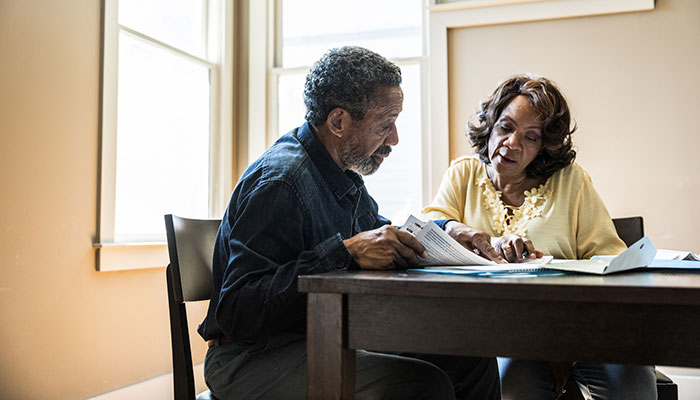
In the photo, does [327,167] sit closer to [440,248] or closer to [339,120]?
[339,120]

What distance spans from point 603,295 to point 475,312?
0.16 metres

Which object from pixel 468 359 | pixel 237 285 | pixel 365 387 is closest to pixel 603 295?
pixel 365 387

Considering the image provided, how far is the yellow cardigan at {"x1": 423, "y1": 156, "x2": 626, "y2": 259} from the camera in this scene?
1892 millimetres

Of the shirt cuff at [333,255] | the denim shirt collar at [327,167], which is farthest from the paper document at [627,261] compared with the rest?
the denim shirt collar at [327,167]

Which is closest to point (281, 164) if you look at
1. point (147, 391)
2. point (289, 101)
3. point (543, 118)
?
point (543, 118)

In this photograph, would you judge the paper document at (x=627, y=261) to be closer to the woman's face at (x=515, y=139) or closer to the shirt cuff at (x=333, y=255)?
the shirt cuff at (x=333, y=255)

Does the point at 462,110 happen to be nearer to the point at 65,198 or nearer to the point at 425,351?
the point at 65,198

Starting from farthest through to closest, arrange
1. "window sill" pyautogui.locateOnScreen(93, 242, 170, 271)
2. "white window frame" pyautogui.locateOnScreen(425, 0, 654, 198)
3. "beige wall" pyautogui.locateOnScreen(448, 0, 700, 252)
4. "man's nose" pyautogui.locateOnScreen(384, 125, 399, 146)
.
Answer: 1. "white window frame" pyautogui.locateOnScreen(425, 0, 654, 198)
2. "beige wall" pyautogui.locateOnScreen(448, 0, 700, 252)
3. "window sill" pyautogui.locateOnScreen(93, 242, 170, 271)
4. "man's nose" pyautogui.locateOnScreen(384, 125, 399, 146)

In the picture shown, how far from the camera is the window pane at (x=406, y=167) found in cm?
325

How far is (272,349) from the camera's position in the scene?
3.93 feet

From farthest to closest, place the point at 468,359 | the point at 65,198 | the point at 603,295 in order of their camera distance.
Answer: the point at 65,198, the point at 468,359, the point at 603,295

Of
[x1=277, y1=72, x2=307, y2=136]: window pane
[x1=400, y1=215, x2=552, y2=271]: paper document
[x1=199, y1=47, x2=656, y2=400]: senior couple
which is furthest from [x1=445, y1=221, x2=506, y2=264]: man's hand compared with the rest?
[x1=277, y1=72, x2=307, y2=136]: window pane

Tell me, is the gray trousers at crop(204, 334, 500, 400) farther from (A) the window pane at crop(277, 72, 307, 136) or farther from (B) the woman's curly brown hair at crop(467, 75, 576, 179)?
(A) the window pane at crop(277, 72, 307, 136)

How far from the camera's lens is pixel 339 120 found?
1.49 metres
